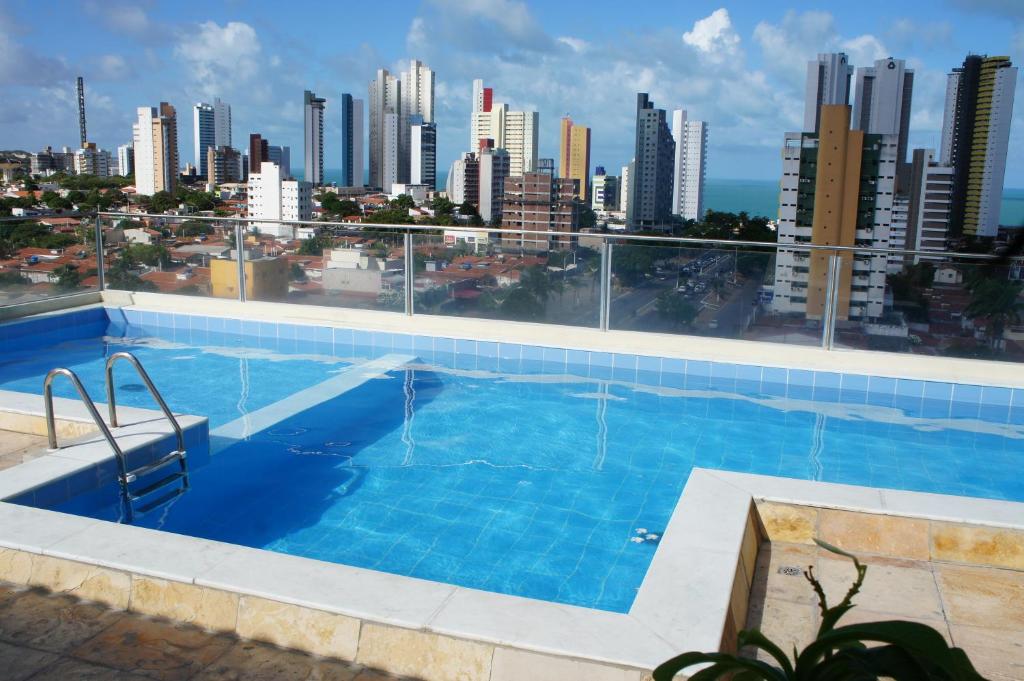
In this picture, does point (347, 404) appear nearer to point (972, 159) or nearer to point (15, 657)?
point (15, 657)

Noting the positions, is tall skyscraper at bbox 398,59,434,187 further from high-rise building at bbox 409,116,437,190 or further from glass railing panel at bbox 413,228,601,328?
glass railing panel at bbox 413,228,601,328

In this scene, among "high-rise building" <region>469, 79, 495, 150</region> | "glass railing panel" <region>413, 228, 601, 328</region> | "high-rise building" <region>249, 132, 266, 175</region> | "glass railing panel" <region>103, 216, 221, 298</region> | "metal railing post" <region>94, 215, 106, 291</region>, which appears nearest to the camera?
"glass railing panel" <region>413, 228, 601, 328</region>

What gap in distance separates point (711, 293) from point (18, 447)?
544cm

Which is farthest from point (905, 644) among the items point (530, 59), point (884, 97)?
point (530, 59)

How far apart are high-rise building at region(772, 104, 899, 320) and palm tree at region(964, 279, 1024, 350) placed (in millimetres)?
705

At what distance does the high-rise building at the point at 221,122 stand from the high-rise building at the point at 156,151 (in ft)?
181

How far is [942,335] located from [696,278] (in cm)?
206

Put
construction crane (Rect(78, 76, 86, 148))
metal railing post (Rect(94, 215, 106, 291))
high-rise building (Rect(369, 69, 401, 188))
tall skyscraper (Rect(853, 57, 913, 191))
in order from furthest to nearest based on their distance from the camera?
construction crane (Rect(78, 76, 86, 148))
high-rise building (Rect(369, 69, 401, 188))
tall skyscraper (Rect(853, 57, 913, 191))
metal railing post (Rect(94, 215, 106, 291))

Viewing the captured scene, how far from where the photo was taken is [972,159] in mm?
1056

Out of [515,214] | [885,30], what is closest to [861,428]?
[885,30]

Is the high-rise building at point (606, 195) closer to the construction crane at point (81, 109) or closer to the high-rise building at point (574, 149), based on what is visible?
the high-rise building at point (574, 149)

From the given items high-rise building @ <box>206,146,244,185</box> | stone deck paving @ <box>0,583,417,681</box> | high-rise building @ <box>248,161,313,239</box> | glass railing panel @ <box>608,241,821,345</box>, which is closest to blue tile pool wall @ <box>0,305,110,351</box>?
glass railing panel @ <box>608,241,821,345</box>

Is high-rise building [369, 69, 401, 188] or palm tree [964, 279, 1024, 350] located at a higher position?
high-rise building [369, 69, 401, 188]

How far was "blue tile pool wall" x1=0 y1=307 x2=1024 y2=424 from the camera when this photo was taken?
7.03 m
